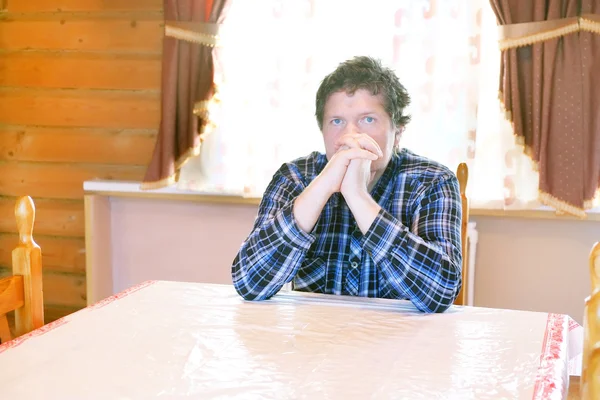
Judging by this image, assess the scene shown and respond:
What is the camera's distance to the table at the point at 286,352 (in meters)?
0.93

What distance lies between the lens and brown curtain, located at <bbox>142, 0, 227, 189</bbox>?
104 inches

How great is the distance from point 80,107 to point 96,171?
0.30 metres

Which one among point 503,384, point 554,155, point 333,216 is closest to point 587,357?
point 503,384

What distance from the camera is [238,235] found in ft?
9.20

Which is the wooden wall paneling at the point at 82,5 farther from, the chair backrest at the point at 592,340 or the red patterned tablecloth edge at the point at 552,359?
the chair backrest at the point at 592,340

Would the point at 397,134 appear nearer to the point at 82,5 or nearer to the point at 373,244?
the point at 373,244

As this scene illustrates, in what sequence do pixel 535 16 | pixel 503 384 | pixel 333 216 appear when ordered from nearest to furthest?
pixel 503 384
pixel 333 216
pixel 535 16

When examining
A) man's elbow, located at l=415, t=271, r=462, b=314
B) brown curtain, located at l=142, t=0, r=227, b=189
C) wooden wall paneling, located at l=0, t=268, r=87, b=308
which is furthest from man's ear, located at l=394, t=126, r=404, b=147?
wooden wall paneling, located at l=0, t=268, r=87, b=308

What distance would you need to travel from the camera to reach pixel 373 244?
55.2 inches

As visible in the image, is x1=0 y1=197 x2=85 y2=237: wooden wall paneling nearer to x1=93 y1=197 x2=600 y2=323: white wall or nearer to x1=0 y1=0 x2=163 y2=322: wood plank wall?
x1=0 y1=0 x2=163 y2=322: wood plank wall

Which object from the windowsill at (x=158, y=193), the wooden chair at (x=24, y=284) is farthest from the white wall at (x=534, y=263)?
the wooden chair at (x=24, y=284)

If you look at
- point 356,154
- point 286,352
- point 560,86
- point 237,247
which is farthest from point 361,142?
point 237,247

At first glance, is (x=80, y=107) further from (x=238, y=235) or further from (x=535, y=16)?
(x=535, y=16)

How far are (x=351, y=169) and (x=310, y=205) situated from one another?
0.13 metres
